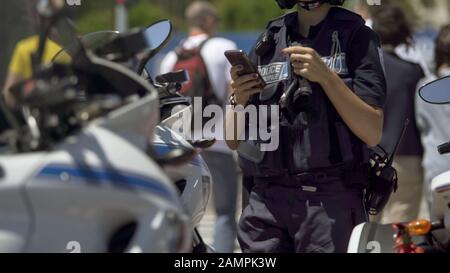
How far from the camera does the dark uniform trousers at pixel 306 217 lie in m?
3.63

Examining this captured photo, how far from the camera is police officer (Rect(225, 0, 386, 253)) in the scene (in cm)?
359

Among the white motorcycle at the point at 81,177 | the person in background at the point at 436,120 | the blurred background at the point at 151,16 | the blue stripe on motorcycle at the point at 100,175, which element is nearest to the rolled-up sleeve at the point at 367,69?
the blurred background at the point at 151,16

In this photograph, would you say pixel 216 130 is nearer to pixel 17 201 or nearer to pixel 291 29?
pixel 291 29

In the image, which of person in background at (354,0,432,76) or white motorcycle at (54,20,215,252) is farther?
person in background at (354,0,432,76)

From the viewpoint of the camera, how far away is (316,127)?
362 cm

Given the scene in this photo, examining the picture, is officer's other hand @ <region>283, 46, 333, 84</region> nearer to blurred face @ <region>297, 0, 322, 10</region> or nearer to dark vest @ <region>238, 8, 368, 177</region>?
dark vest @ <region>238, 8, 368, 177</region>

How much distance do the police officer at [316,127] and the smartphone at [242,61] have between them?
0.02 m

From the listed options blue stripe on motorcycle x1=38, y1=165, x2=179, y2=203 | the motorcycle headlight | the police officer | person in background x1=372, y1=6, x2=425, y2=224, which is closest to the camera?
blue stripe on motorcycle x1=38, y1=165, x2=179, y2=203

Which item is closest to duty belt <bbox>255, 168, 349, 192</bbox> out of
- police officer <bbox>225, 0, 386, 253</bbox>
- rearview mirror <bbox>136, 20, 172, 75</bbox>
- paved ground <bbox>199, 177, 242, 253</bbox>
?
police officer <bbox>225, 0, 386, 253</bbox>

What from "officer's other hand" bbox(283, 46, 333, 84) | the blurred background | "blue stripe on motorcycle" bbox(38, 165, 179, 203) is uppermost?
"blue stripe on motorcycle" bbox(38, 165, 179, 203)

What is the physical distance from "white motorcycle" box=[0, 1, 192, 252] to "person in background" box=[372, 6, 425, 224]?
4.16 metres

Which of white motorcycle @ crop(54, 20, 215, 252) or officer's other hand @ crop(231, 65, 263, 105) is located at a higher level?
officer's other hand @ crop(231, 65, 263, 105)
